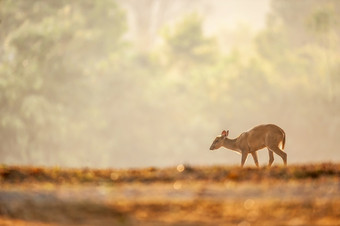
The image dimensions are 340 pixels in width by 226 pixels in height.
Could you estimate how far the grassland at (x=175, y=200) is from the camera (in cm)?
720

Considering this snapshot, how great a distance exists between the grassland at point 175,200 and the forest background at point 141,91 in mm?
39687

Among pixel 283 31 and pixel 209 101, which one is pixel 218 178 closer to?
pixel 209 101

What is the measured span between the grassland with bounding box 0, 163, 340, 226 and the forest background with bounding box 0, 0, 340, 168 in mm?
39687

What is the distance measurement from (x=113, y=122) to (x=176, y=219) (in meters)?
53.6

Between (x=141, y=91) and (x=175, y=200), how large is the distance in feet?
176

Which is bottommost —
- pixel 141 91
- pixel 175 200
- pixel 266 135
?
pixel 175 200

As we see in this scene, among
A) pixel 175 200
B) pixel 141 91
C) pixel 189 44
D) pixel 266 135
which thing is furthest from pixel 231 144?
pixel 189 44

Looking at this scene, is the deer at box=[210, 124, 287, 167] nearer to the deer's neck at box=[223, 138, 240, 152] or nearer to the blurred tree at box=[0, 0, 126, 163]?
the deer's neck at box=[223, 138, 240, 152]

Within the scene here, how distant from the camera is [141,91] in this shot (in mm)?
61250

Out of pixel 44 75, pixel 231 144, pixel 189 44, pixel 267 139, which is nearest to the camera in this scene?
pixel 267 139

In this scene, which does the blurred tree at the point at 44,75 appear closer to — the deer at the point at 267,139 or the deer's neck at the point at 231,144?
the deer's neck at the point at 231,144

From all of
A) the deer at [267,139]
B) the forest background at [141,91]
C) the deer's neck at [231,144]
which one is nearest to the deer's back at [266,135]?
the deer at [267,139]

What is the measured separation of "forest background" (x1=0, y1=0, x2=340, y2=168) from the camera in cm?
5047

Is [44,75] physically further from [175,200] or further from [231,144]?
[175,200]
